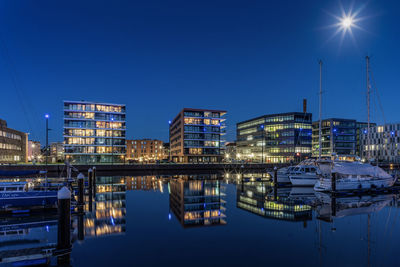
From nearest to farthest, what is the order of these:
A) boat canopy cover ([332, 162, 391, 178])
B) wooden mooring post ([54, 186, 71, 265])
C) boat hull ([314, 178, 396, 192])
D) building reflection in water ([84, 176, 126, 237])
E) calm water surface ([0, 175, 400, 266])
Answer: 1. wooden mooring post ([54, 186, 71, 265])
2. calm water surface ([0, 175, 400, 266])
3. building reflection in water ([84, 176, 126, 237])
4. boat hull ([314, 178, 396, 192])
5. boat canopy cover ([332, 162, 391, 178])

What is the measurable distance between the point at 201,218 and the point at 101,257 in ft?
30.8

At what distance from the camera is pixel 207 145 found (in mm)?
118938

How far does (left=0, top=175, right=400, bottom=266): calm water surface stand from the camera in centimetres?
1337

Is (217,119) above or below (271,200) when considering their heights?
above

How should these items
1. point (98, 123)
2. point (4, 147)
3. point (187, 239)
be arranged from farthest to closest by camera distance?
point (98, 123) < point (4, 147) < point (187, 239)

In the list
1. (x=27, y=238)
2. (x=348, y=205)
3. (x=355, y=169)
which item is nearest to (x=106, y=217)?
(x=27, y=238)

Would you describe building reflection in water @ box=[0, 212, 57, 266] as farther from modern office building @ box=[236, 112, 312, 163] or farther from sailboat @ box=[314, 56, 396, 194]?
modern office building @ box=[236, 112, 312, 163]

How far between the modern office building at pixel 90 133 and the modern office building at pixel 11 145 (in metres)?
20.8

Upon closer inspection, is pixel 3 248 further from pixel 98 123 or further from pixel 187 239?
pixel 98 123

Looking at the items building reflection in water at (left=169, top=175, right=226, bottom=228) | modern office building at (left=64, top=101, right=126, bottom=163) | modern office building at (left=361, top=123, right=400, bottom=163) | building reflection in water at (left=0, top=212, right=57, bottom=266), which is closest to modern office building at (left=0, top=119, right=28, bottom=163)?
modern office building at (left=64, top=101, right=126, bottom=163)

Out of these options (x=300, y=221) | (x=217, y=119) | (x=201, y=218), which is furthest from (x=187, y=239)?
(x=217, y=119)

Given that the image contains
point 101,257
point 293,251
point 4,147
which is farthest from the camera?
point 4,147

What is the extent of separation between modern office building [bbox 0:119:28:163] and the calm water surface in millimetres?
91234

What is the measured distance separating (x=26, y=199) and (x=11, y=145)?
3981 inches
